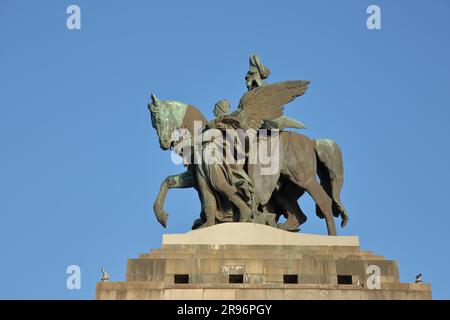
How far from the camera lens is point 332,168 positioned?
36688 mm

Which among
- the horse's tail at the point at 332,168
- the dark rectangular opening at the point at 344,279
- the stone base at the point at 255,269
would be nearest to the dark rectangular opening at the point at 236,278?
the stone base at the point at 255,269

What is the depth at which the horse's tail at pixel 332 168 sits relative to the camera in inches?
1436

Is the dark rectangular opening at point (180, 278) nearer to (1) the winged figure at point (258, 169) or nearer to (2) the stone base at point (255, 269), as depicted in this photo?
(2) the stone base at point (255, 269)

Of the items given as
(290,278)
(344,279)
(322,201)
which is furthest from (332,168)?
(290,278)

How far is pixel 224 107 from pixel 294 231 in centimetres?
536

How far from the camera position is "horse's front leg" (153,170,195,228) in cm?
3556

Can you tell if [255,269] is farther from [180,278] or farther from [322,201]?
[322,201]

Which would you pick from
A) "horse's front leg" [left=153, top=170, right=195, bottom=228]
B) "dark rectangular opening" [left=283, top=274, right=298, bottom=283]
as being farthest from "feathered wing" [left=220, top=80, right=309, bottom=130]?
"dark rectangular opening" [left=283, top=274, right=298, bottom=283]

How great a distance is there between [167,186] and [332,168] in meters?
6.24

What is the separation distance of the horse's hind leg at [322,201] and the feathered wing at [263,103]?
291 centimetres

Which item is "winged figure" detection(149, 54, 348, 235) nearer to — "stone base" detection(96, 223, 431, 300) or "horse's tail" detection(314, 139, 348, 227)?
"horse's tail" detection(314, 139, 348, 227)

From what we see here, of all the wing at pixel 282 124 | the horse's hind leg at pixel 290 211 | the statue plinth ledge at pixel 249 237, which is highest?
the wing at pixel 282 124
